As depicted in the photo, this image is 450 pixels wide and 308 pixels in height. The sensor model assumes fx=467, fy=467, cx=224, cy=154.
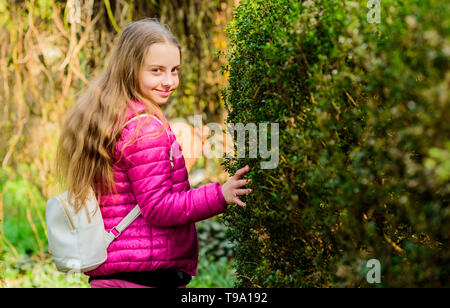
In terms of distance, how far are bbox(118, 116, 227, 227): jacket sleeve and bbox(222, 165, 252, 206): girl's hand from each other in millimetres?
30

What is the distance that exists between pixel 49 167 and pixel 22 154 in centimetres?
31

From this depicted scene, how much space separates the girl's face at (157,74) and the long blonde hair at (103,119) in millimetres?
24

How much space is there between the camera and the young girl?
1.85 meters

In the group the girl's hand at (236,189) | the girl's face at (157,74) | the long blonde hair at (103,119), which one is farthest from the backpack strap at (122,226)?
the girl's face at (157,74)

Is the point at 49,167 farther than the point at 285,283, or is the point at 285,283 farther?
the point at 49,167

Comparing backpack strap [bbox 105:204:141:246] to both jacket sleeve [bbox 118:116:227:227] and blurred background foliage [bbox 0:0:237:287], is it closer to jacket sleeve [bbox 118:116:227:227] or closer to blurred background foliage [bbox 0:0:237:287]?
jacket sleeve [bbox 118:116:227:227]

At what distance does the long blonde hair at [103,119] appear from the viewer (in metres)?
1.89

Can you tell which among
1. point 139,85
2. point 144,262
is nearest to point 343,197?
point 144,262

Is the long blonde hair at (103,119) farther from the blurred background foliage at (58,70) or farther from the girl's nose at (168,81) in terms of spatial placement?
the blurred background foliage at (58,70)

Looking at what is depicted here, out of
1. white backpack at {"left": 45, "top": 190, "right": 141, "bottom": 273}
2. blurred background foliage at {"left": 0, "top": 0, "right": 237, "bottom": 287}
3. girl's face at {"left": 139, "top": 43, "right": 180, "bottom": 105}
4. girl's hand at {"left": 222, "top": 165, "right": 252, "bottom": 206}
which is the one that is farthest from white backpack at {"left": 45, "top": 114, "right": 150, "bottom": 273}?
blurred background foliage at {"left": 0, "top": 0, "right": 237, "bottom": 287}

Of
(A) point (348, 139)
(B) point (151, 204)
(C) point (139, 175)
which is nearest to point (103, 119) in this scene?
(C) point (139, 175)

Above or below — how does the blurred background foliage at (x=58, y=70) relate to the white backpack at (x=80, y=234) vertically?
above
